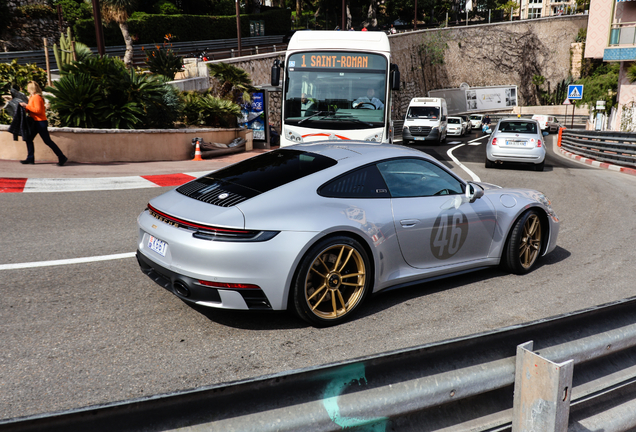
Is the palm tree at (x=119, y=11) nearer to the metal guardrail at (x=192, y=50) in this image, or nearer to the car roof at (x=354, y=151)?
the metal guardrail at (x=192, y=50)

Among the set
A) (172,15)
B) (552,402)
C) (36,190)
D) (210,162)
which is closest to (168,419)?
(552,402)

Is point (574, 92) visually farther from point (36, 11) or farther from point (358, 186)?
point (36, 11)

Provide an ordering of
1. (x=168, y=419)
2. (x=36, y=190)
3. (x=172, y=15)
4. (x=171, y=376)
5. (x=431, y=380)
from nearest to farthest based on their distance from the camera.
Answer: (x=168, y=419) → (x=431, y=380) → (x=171, y=376) → (x=36, y=190) → (x=172, y=15)

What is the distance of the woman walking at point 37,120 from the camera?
10992 millimetres

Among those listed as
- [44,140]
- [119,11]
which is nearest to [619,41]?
[119,11]

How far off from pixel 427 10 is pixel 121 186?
8418cm

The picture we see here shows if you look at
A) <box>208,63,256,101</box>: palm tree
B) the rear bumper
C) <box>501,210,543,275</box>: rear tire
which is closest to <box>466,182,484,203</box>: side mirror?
<box>501,210,543,275</box>: rear tire

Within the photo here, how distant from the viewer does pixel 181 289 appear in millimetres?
3779

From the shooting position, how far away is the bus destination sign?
11844mm

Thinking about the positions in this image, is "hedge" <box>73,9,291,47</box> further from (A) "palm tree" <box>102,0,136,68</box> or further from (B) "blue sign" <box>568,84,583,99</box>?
(B) "blue sign" <box>568,84,583,99</box>

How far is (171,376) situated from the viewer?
3.29 meters

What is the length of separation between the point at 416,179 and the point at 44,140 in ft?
32.5

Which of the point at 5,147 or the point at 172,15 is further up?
the point at 172,15

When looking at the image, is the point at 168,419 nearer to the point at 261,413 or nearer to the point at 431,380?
the point at 261,413
